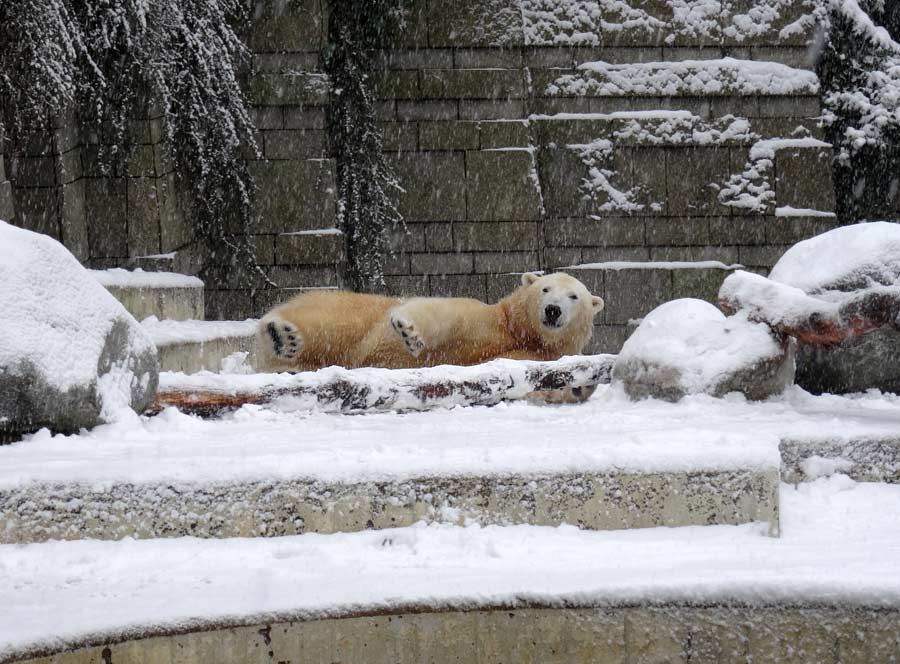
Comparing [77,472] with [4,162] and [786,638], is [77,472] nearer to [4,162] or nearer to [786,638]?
[786,638]

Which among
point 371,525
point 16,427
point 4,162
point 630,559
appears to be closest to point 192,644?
point 371,525

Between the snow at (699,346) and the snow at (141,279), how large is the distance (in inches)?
135

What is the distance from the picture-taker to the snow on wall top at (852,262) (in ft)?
13.0

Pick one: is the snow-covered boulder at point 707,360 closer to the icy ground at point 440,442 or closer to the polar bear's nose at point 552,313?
the icy ground at point 440,442

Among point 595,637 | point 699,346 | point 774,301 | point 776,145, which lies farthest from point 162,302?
point 595,637

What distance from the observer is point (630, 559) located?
7.98 ft

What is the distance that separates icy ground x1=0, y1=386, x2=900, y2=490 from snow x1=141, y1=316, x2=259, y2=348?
2727 mm

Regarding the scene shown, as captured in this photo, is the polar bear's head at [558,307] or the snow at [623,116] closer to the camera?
the polar bear's head at [558,307]

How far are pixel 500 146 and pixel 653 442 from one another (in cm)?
550

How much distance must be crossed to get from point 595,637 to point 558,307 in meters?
2.65

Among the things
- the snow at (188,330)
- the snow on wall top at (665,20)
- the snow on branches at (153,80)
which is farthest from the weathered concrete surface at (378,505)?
the snow on wall top at (665,20)

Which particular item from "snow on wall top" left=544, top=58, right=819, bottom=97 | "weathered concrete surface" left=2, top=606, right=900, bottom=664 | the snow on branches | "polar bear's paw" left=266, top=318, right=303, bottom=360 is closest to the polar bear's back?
"polar bear's paw" left=266, top=318, right=303, bottom=360

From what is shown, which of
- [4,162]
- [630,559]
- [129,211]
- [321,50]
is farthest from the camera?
[321,50]

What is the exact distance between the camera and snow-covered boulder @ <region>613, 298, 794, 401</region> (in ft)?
12.3
